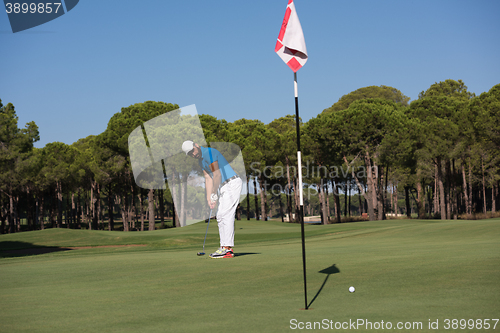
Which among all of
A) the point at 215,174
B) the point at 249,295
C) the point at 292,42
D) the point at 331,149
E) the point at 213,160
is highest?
the point at 331,149

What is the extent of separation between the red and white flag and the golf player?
383 cm

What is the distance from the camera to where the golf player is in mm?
9555

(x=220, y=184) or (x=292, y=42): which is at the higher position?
(x=292, y=42)

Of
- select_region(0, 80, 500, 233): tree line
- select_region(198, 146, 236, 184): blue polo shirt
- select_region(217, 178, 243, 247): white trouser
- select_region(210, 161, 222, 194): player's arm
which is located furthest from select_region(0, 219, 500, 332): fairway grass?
select_region(0, 80, 500, 233): tree line

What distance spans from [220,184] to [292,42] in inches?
178

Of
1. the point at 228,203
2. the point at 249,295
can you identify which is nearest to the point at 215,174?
the point at 228,203

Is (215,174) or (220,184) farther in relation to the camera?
(220,184)

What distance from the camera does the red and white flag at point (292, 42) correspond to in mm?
6035

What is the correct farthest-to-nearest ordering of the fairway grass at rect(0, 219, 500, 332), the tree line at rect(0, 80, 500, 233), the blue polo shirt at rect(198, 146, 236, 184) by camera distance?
the tree line at rect(0, 80, 500, 233) < the blue polo shirt at rect(198, 146, 236, 184) < the fairway grass at rect(0, 219, 500, 332)

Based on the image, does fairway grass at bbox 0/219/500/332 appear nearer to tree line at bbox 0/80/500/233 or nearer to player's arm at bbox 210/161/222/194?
player's arm at bbox 210/161/222/194

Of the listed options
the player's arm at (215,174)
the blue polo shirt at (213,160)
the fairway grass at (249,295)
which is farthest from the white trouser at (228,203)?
the fairway grass at (249,295)

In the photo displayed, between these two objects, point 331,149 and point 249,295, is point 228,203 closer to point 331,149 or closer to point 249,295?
point 249,295

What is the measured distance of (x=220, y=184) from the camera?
32.2 feet

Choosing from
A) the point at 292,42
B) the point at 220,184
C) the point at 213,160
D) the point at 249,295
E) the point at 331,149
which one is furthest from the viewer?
the point at 331,149
